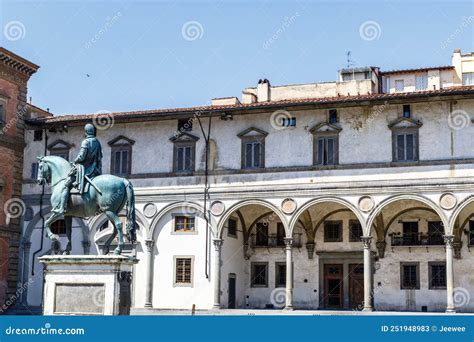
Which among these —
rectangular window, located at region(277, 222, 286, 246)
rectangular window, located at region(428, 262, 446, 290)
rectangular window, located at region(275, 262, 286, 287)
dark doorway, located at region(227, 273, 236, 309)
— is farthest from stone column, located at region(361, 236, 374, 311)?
dark doorway, located at region(227, 273, 236, 309)

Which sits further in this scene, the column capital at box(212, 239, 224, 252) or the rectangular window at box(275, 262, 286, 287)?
the rectangular window at box(275, 262, 286, 287)

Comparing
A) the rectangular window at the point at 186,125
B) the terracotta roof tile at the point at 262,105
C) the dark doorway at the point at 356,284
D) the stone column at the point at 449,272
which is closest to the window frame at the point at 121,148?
the terracotta roof tile at the point at 262,105

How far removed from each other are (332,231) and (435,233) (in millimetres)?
4736

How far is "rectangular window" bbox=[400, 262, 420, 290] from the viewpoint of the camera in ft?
109

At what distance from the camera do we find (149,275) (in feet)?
112

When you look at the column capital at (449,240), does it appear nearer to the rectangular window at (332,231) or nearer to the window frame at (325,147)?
the window frame at (325,147)

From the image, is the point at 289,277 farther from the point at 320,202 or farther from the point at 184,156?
the point at 184,156

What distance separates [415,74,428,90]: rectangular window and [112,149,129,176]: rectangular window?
2394 centimetres

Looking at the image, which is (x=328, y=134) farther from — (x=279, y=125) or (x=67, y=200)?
(x=67, y=200)

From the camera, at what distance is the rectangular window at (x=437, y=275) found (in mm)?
32938

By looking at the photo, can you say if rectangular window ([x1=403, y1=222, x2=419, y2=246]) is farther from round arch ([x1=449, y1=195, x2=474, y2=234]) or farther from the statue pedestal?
the statue pedestal

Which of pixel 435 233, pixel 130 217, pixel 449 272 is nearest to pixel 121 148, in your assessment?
pixel 435 233
